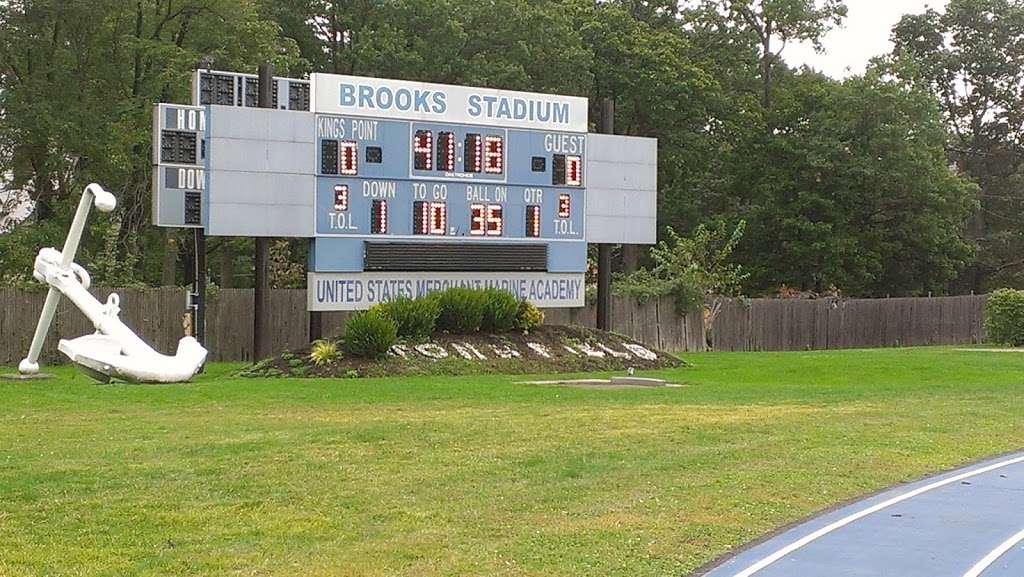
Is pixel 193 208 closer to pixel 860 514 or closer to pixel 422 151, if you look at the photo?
pixel 422 151

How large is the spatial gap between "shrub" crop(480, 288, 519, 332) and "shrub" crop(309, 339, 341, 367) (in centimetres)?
357

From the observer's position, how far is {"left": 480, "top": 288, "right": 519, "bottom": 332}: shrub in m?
28.2

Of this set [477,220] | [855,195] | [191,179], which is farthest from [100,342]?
[855,195]

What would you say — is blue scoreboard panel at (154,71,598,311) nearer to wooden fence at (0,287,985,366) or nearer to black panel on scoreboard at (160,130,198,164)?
black panel on scoreboard at (160,130,198,164)

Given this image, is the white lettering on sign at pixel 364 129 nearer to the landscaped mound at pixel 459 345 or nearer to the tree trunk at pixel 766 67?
the landscaped mound at pixel 459 345

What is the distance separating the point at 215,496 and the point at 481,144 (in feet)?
58.3

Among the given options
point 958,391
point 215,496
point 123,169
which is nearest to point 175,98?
point 123,169

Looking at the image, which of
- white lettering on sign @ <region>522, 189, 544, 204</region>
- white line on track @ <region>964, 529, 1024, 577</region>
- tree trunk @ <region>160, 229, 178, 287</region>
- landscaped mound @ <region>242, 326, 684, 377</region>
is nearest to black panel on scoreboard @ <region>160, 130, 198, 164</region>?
landscaped mound @ <region>242, 326, 684, 377</region>

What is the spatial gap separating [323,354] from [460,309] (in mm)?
3352

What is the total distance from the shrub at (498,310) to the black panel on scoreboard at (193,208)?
19.3 feet

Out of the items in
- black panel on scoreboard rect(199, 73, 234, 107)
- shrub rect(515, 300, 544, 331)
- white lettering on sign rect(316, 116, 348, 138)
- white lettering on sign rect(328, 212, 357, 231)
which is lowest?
shrub rect(515, 300, 544, 331)

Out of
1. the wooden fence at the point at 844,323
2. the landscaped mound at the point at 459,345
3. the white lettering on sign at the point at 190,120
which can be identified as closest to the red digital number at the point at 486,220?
the landscaped mound at the point at 459,345

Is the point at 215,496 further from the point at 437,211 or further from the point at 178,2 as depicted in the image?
the point at 178,2

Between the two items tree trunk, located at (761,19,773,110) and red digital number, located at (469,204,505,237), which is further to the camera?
tree trunk, located at (761,19,773,110)
